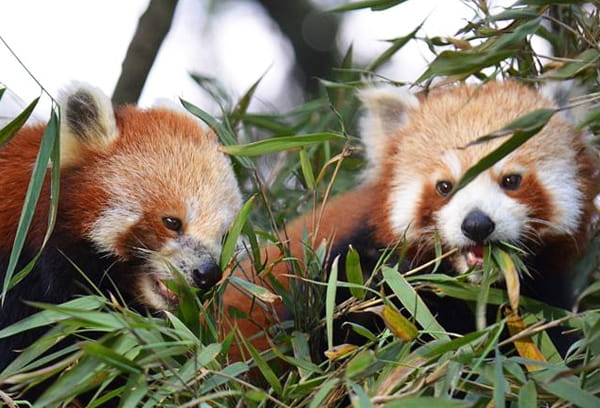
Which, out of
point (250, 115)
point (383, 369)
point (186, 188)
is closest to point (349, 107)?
point (250, 115)

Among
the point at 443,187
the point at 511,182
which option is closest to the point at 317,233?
the point at 443,187

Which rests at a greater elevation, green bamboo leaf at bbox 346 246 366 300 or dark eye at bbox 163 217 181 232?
dark eye at bbox 163 217 181 232

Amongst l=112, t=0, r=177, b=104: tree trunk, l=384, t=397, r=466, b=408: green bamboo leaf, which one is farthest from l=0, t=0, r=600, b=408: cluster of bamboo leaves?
l=112, t=0, r=177, b=104: tree trunk

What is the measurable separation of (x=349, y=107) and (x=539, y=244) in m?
1.21

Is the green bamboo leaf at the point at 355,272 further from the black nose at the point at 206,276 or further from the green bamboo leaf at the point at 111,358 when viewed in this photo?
the green bamboo leaf at the point at 111,358

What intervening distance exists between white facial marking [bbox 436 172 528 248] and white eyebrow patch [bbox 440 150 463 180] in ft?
0.38

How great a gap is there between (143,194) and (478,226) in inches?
43.6

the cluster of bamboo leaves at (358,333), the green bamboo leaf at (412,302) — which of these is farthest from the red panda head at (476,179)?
the green bamboo leaf at (412,302)

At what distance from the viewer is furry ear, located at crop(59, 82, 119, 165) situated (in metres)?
3.07

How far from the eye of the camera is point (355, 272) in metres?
2.67

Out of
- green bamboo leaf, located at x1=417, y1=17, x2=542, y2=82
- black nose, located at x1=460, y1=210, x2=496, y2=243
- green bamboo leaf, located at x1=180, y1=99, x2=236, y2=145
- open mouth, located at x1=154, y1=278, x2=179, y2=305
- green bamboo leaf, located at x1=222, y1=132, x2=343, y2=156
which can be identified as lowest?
open mouth, located at x1=154, y1=278, x2=179, y2=305

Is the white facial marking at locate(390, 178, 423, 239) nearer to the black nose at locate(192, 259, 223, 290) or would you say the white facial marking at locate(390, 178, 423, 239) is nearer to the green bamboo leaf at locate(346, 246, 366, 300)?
the green bamboo leaf at locate(346, 246, 366, 300)

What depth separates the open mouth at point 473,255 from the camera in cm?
300

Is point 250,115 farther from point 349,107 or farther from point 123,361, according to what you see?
point 123,361
